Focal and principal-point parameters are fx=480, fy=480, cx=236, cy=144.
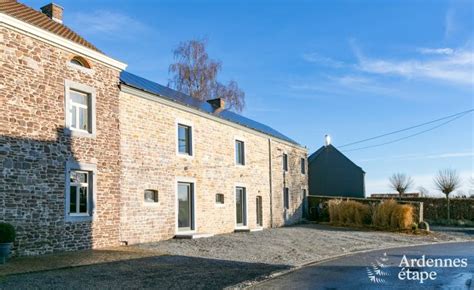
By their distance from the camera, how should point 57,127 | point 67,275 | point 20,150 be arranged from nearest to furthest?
point 67,275 → point 20,150 → point 57,127

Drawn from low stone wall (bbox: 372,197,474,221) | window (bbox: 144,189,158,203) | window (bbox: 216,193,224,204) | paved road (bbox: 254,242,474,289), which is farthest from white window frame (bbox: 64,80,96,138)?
low stone wall (bbox: 372,197,474,221)

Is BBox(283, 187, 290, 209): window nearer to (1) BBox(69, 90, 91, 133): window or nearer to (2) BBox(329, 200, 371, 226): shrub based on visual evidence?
(2) BBox(329, 200, 371, 226): shrub

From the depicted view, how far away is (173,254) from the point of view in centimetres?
1442

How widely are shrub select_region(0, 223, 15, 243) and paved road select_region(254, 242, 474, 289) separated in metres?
6.32

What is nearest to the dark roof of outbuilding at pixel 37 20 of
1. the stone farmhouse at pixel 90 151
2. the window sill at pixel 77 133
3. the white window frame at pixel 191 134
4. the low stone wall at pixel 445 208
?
the stone farmhouse at pixel 90 151

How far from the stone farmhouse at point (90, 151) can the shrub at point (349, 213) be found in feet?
28.4

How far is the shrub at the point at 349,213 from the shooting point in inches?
1105

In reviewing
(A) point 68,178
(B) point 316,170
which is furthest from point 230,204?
(B) point 316,170

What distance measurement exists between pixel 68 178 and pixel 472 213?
2902cm

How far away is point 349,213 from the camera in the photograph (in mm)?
28656

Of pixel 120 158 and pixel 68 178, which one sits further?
pixel 120 158

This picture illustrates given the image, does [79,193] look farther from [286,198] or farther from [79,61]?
[286,198]

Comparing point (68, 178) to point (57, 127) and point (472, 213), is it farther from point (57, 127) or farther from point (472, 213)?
point (472, 213)

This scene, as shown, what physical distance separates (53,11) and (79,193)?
22.7ft
